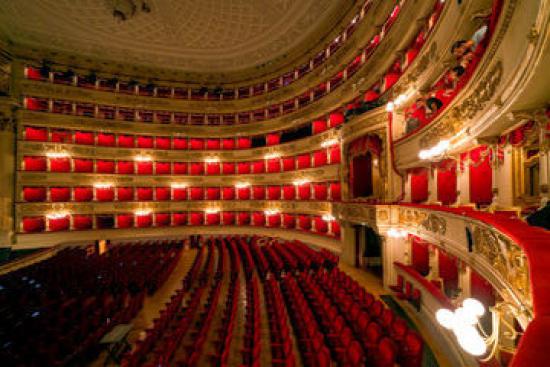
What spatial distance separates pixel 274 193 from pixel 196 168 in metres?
5.10

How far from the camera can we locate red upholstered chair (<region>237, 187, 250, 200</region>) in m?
14.9

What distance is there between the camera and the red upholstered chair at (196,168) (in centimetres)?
1514

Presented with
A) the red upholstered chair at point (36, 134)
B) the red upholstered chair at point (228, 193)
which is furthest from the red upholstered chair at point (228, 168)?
the red upholstered chair at point (36, 134)

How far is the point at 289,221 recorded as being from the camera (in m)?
13.6

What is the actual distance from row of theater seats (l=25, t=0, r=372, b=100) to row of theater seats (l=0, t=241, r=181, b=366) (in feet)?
30.1

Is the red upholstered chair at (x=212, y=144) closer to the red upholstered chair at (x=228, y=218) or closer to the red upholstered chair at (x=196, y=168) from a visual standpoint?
the red upholstered chair at (x=196, y=168)

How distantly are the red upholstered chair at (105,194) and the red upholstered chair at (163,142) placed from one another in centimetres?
340

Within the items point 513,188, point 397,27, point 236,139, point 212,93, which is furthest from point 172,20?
point 513,188

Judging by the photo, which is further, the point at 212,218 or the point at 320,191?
the point at 212,218

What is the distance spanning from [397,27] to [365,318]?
7.71 metres

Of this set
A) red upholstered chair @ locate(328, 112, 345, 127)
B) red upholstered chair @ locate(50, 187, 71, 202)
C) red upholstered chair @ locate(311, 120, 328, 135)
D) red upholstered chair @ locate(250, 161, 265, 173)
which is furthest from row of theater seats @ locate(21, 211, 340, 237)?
red upholstered chair @ locate(328, 112, 345, 127)

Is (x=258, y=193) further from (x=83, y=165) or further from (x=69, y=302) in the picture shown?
(x=69, y=302)

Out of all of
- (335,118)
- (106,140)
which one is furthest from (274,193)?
(106,140)

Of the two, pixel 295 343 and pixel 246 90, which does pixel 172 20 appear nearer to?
pixel 246 90
